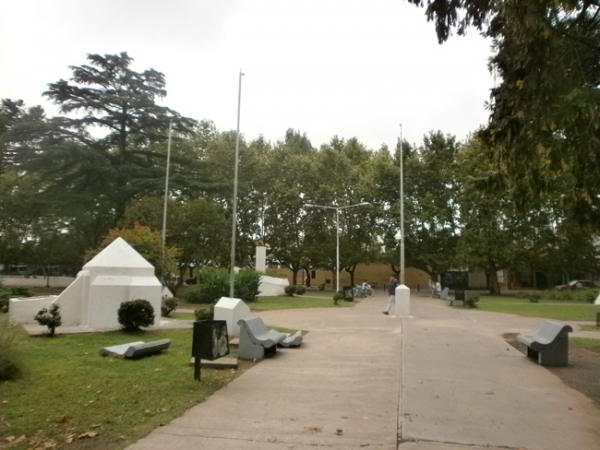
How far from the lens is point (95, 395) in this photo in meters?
6.86

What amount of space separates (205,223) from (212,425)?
3186 centimetres

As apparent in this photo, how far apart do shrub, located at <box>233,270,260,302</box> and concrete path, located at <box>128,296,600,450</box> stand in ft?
55.8

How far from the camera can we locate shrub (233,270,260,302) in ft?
93.6

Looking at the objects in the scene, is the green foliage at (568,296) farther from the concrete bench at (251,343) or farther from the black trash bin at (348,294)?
the concrete bench at (251,343)

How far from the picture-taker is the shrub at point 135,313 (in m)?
13.3

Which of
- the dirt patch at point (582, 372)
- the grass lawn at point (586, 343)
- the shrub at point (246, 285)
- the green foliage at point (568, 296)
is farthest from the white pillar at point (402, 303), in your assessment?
the green foliage at point (568, 296)

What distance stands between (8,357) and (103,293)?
7.04m

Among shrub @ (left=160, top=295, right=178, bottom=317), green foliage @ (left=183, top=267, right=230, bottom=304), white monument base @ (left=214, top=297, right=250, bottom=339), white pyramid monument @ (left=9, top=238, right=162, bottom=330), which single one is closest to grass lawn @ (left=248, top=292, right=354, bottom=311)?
green foliage @ (left=183, top=267, right=230, bottom=304)

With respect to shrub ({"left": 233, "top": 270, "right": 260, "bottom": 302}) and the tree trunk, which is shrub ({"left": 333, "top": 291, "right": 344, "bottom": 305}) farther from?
the tree trunk

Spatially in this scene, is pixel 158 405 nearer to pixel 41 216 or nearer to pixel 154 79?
pixel 41 216

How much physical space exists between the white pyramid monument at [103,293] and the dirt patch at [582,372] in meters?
10.3

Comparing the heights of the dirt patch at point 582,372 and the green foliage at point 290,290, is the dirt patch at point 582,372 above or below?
below

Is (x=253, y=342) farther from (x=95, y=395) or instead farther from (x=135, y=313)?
(x=135, y=313)

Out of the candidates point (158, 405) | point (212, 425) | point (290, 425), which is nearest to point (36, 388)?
point (158, 405)
